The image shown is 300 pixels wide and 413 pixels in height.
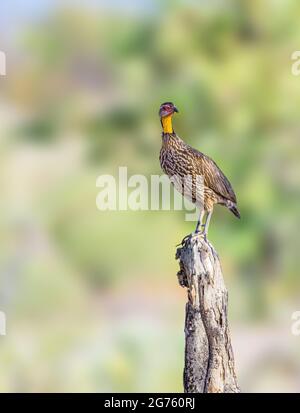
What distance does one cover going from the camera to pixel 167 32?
8117 mm

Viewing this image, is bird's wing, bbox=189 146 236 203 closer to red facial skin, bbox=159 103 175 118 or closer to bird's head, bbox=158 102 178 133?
bird's head, bbox=158 102 178 133

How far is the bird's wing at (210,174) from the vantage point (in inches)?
148

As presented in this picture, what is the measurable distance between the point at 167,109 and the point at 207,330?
3.25ft

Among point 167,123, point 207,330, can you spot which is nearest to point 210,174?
point 167,123

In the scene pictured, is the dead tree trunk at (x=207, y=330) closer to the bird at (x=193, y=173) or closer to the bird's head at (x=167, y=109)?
the bird at (x=193, y=173)

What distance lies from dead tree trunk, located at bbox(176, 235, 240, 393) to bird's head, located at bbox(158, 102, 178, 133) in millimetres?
675

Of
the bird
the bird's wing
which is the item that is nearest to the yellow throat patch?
the bird

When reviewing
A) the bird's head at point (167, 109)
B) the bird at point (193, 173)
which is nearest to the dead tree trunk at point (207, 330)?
the bird at point (193, 173)

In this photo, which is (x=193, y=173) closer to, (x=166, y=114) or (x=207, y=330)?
(x=166, y=114)

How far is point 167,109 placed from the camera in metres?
3.57

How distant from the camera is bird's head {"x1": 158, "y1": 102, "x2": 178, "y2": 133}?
355 centimetres
